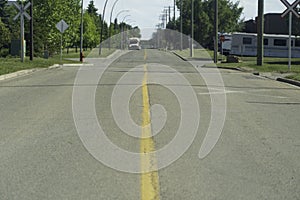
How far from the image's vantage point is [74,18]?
62.2 meters

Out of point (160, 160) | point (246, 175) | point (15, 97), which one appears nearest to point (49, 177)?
point (160, 160)

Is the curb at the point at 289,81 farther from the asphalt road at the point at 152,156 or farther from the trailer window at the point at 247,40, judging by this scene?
the trailer window at the point at 247,40

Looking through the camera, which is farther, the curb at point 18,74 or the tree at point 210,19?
the tree at point 210,19

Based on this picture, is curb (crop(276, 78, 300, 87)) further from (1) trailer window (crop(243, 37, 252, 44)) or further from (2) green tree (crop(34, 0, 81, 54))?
(1) trailer window (crop(243, 37, 252, 44))

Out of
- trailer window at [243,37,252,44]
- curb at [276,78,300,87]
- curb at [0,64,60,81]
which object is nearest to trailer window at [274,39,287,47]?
trailer window at [243,37,252,44]

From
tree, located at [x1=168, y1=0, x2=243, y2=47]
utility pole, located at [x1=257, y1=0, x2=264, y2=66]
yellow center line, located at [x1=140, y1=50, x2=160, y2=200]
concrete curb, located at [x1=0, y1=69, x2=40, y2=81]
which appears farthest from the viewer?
tree, located at [x1=168, y1=0, x2=243, y2=47]

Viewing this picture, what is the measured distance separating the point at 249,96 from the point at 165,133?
29.6 ft

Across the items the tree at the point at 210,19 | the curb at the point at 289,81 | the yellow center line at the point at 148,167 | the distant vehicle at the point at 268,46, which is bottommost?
the yellow center line at the point at 148,167

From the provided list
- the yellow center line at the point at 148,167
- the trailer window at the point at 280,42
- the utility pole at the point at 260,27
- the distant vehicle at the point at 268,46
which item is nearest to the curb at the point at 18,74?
the utility pole at the point at 260,27

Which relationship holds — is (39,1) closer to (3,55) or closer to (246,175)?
(3,55)

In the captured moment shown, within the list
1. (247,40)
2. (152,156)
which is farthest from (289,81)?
(247,40)

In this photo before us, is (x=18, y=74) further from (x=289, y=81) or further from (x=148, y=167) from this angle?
(x=148, y=167)

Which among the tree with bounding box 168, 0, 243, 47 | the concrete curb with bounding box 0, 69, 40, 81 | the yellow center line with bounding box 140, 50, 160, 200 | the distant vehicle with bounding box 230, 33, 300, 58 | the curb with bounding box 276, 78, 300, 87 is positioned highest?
the tree with bounding box 168, 0, 243, 47

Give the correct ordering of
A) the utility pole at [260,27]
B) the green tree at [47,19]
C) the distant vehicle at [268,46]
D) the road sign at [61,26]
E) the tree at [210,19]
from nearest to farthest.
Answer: the utility pole at [260,27] < the road sign at [61,26] < the green tree at [47,19] < the distant vehicle at [268,46] < the tree at [210,19]
